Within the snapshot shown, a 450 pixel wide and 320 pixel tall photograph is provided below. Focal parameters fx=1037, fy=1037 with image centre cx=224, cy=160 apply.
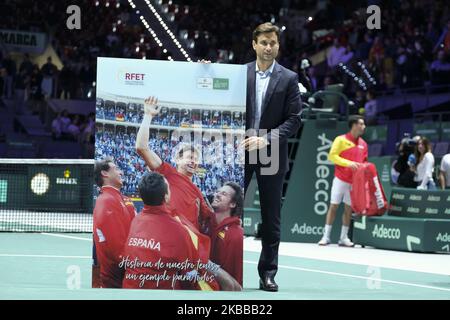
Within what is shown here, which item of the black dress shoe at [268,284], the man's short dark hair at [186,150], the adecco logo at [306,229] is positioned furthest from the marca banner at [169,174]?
the adecco logo at [306,229]

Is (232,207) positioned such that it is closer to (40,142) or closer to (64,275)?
(64,275)

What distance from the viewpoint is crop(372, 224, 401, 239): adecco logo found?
48.4 ft

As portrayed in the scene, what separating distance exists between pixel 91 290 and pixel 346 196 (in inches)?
318

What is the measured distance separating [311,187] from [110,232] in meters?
8.20

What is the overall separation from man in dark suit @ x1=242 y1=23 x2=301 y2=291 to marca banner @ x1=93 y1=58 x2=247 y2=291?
192 millimetres

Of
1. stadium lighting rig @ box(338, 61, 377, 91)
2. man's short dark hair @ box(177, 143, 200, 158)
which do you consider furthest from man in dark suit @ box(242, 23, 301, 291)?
stadium lighting rig @ box(338, 61, 377, 91)

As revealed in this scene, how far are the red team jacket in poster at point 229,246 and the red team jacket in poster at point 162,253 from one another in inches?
4.1

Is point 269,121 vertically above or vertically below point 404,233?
above

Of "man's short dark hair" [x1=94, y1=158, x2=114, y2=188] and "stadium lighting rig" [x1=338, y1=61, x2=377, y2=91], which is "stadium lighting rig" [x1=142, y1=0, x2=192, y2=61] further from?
"man's short dark hair" [x1=94, y1=158, x2=114, y2=188]

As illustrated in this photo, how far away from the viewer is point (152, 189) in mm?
7969

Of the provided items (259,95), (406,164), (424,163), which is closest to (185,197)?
(259,95)

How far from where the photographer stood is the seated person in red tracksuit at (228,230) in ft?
26.4

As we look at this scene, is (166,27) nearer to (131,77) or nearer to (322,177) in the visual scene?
(322,177)
